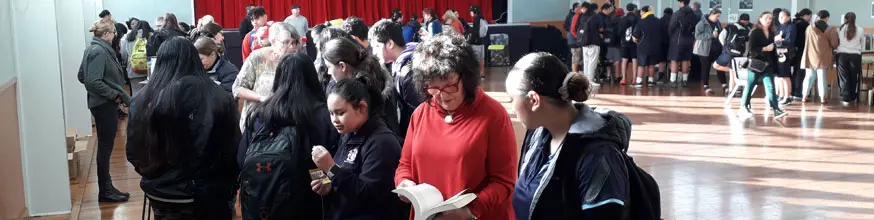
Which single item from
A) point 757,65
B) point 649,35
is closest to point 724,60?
point 649,35

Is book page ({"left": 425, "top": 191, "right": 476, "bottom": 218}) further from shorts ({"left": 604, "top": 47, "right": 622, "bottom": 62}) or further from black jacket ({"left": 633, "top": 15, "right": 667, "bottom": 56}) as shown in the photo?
shorts ({"left": 604, "top": 47, "right": 622, "bottom": 62})

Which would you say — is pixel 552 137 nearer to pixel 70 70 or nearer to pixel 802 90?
pixel 70 70

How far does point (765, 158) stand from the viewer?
303 inches

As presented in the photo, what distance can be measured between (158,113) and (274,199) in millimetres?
611

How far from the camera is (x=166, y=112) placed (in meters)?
3.47

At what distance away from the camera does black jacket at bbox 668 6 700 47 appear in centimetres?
1351

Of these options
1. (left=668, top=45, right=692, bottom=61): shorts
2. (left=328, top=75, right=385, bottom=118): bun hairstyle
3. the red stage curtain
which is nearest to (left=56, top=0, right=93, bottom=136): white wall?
(left=328, top=75, right=385, bottom=118): bun hairstyle

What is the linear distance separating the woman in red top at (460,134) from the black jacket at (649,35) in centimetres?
1126

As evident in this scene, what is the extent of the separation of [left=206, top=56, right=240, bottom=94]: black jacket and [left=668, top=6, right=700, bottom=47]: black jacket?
940cm

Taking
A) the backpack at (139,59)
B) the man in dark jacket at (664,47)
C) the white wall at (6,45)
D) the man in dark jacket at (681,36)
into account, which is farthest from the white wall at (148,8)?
the white wall at (6,45)

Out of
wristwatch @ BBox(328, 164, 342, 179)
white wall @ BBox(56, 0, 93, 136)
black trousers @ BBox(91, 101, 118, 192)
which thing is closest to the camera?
wristwatch @ BBox(328, 164, 342, 179)

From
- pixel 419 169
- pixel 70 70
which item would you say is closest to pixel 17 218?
pixel 419 169

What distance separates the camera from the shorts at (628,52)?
14216 mm

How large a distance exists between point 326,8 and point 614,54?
829 cm
